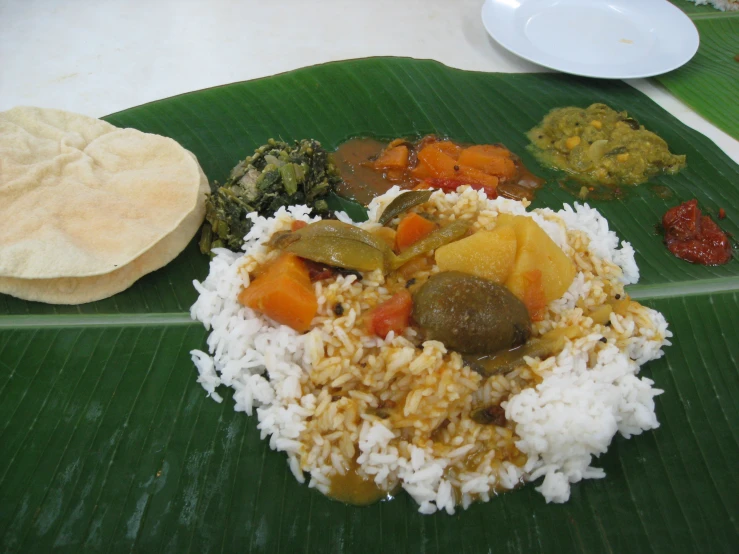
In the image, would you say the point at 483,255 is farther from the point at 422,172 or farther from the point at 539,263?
the point at 422,172

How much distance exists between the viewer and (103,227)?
308 centimetres

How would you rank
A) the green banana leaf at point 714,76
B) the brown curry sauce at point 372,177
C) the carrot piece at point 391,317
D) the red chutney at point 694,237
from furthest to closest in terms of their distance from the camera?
the green banana leaf at point 714,76
the brown curry sauce at point 372,177
the red chutney at point 694,237
the carrot piece at point 391,317

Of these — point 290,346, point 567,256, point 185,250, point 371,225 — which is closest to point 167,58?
point 185,250

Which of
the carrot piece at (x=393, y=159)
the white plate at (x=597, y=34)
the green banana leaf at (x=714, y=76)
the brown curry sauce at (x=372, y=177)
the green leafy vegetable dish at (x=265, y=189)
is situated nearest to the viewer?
the green leafy vegetable dish at (x=265, y=189)

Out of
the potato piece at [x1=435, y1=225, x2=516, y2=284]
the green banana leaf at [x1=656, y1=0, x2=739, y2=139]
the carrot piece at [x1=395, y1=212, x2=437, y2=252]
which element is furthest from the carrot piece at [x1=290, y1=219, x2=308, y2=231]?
the green banana leaf at [x1=656, y1=0, x2=739, y2=139]

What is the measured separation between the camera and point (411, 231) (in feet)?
10.2

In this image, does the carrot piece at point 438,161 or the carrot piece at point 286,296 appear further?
the carrot piece at point 438,161

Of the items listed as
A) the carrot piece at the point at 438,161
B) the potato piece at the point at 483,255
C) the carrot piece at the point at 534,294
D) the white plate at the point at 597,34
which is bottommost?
the carrot piece at the point at 438,161

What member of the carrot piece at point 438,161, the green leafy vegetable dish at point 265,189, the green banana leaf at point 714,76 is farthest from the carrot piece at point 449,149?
the green banana leaf at point 714,76

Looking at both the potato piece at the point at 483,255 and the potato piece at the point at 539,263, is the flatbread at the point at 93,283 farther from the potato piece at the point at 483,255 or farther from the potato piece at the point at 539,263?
the potato piece at the point at 539,263

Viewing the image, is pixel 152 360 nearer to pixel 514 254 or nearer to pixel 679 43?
pixel 514 254

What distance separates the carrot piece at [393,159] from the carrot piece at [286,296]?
1.46m

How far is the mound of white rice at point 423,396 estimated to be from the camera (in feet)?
8.36

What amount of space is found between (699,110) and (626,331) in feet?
10.9
